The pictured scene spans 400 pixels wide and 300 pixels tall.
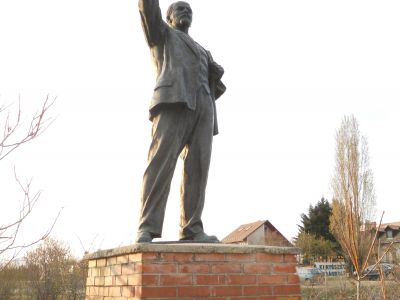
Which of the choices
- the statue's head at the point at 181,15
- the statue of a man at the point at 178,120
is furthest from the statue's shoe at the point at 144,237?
the statue's head at the point at 181,15

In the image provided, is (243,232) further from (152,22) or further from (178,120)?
(152,22)

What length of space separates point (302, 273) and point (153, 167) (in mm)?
21439

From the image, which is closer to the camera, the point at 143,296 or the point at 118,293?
the point at 143,296

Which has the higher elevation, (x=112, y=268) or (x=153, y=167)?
(x=153, y=167)

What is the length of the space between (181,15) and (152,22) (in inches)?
19.4

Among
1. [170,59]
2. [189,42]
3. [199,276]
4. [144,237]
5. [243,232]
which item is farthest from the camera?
[243,232]

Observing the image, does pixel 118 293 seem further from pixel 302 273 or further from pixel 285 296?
pixel 302 273

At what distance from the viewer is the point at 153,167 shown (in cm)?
380

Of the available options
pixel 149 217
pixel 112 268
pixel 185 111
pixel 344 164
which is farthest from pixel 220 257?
pixel 344 164

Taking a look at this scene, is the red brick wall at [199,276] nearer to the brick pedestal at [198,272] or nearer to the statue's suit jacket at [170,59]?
the brick pedestal at [198,272]

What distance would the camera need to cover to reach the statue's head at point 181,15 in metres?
4.39

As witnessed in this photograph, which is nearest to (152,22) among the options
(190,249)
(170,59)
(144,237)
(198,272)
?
(170,59)

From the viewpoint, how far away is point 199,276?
338 centimetres

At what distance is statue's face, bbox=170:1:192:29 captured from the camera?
4395mm
